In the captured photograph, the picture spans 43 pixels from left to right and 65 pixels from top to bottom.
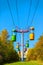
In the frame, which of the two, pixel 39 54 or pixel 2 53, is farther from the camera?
pixel 2 53

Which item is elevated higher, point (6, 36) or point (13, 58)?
point (6, 36)

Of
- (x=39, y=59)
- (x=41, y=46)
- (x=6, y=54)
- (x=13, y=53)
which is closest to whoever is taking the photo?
(x=41, y=46)

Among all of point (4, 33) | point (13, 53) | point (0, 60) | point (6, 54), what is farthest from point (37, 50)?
point (4, 33)

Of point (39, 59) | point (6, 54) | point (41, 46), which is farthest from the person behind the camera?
point (6, 54)

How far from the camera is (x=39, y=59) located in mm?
47688

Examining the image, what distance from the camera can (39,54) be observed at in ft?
147

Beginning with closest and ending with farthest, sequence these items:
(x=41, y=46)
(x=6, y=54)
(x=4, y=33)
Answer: (x=41, y=46) → (x=6, y=54) → (x=4, y=33)

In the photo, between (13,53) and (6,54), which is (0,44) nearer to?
(6,54)

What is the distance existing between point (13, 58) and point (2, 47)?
922 centimetres

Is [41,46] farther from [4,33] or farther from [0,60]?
[4,33]

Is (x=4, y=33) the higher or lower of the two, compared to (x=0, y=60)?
higher

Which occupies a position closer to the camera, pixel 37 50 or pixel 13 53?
pixel 37 50

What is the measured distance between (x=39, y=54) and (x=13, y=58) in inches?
591

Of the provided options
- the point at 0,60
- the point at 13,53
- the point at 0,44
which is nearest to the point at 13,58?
the point at 13,53
